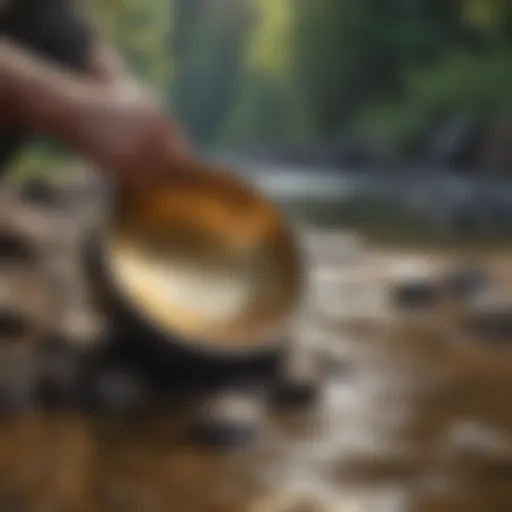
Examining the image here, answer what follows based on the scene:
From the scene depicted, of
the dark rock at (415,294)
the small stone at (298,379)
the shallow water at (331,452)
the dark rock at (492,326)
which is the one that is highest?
the dark rock at (415,294)

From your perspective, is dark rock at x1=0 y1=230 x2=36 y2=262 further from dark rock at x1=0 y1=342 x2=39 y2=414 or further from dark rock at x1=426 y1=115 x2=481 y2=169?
dark rock at x1=426 y1=115 x2=481 y2=169

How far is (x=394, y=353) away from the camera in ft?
1.90

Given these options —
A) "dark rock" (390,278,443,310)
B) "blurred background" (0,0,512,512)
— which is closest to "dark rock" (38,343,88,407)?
"blurred background" (0,0,512,512)

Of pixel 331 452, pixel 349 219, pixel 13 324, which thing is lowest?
pixel 331 452

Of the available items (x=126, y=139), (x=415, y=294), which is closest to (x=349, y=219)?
(x=415, y=294)

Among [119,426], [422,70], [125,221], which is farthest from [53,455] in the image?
[422,70]

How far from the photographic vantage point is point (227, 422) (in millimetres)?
452

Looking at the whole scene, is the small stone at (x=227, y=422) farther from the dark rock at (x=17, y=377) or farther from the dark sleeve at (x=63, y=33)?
the dark sleeve at (x=63, y=33)

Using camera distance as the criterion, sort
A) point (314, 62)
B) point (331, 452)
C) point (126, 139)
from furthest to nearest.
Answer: point (314, 62) < point (126, 139) < point (331, 452)

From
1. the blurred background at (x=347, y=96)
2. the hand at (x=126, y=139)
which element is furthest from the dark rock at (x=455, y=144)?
the hand at (x=126, y=139)

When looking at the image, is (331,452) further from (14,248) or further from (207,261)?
(14,248)

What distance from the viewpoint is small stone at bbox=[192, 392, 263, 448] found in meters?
0.44

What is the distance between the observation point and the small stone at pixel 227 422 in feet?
1.45

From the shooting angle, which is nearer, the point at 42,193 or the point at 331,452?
the point at 331,452
